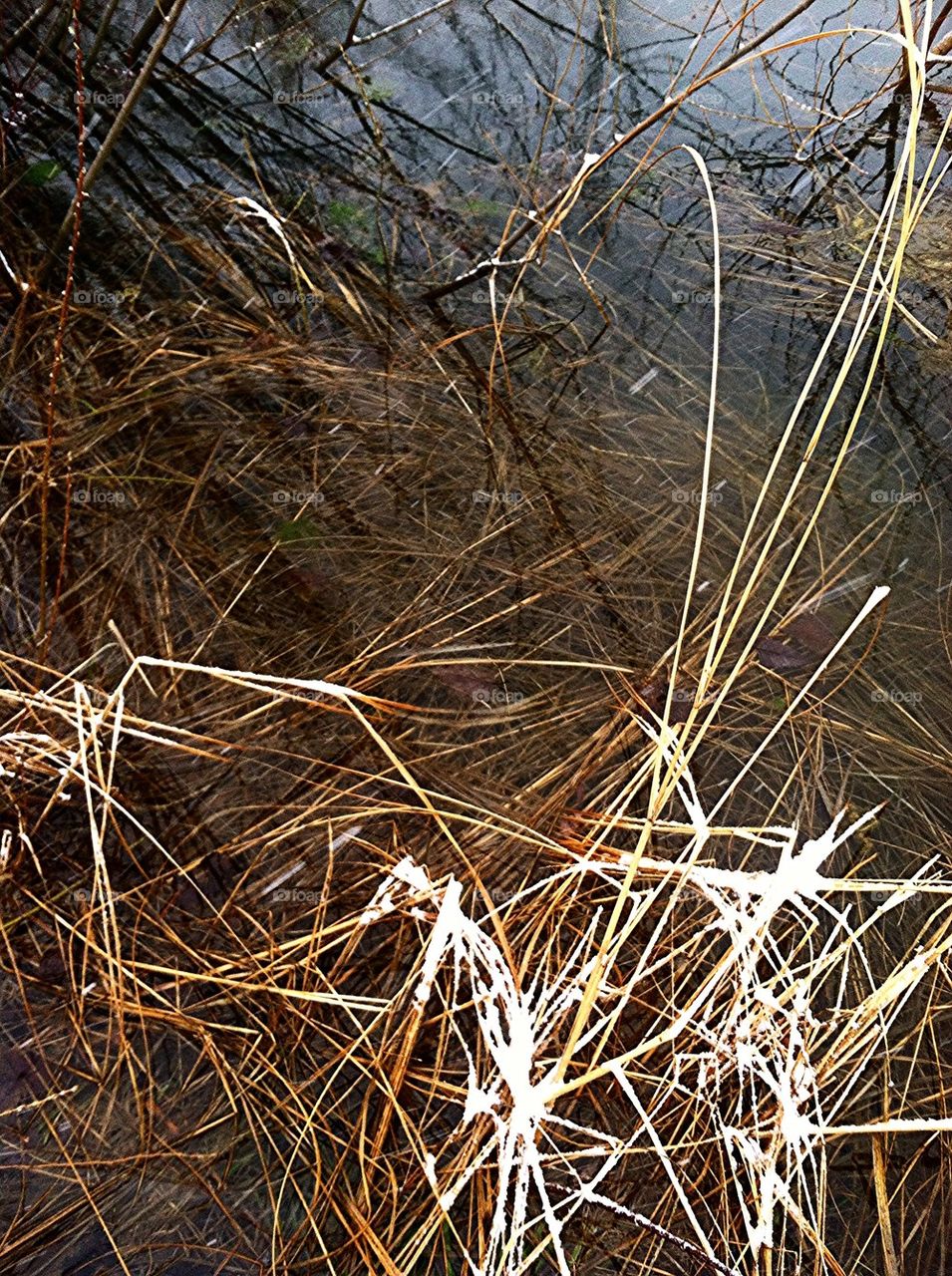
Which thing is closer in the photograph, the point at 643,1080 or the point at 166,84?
the point at 643,1080

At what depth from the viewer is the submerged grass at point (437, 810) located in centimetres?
95

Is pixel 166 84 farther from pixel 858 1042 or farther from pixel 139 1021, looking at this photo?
pixel 858 1042

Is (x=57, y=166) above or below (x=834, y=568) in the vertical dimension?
above

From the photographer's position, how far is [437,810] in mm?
1054

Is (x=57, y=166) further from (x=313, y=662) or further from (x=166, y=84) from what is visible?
(x=313, y=662)

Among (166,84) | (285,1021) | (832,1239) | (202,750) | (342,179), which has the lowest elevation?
(832,1239)

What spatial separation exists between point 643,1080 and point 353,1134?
0.97 ft

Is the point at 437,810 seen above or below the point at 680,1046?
above

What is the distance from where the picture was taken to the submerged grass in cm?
95

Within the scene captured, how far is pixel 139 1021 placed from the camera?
981 millimetres

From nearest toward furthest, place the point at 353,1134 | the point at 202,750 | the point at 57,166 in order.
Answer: the point at 353,1134, the point at 202,750, the point at 57,166

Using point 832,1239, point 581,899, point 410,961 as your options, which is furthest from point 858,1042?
point 410,961

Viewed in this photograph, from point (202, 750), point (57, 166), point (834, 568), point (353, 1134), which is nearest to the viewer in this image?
point (353, 1134)

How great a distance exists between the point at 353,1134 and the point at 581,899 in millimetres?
327
